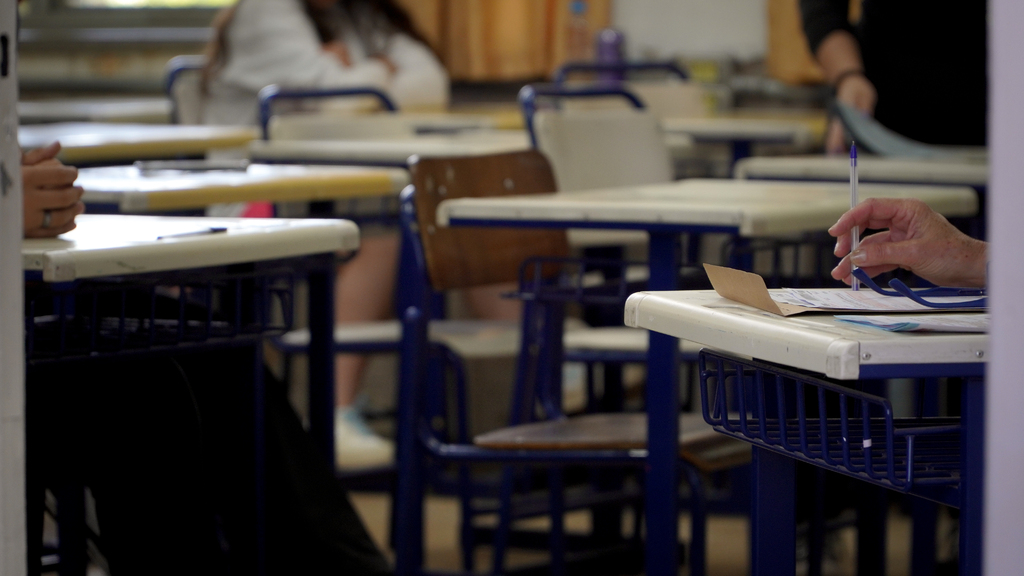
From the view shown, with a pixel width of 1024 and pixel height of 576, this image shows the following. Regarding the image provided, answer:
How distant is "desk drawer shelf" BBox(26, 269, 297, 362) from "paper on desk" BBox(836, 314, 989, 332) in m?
0.79

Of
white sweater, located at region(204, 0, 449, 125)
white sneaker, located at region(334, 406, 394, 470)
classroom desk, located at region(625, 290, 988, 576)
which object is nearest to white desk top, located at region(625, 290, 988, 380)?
classroom desk, located at region(625, 290, 988, 576)

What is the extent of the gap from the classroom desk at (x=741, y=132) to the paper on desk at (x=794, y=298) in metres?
2.26

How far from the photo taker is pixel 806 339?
3.03 ft

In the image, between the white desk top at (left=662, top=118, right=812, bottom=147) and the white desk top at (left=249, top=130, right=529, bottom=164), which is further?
the white desk top at (left=662, top=118, right=812, bottom=147)

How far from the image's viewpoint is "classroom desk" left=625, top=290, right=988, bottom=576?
895 mm

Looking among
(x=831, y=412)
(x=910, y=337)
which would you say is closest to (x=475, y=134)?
(x=831, y=412)

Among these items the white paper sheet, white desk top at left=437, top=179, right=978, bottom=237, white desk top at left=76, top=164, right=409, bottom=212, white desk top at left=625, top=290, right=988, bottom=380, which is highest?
white desk top at left=76, top=164, right=409, bottom=212

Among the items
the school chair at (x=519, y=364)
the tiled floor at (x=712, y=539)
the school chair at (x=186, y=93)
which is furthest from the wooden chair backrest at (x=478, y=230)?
the school chair at (x=186, y=93)

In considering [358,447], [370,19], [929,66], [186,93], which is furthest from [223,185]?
[370,19]

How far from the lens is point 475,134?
11.9 ft

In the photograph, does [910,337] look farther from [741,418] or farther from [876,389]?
[876,389]

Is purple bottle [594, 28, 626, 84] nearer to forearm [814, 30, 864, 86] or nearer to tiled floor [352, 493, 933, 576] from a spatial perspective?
forearm [814, 30, 864, 86]

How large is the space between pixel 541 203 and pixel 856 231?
72 centimetres

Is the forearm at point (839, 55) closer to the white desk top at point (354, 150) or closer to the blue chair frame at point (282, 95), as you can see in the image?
the white desk top at point (354, 150)
